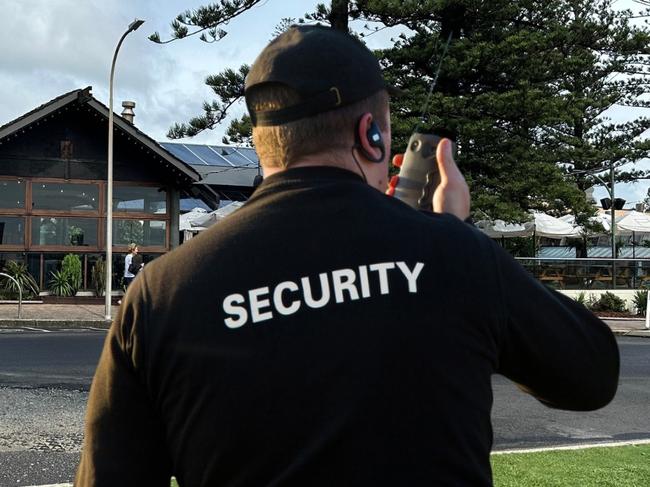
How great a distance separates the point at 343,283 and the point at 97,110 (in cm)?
2440

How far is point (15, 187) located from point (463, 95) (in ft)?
43.4

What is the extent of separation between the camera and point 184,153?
125 feet

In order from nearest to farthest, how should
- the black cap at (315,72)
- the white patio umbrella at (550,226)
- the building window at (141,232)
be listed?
1. the black cap at (315,72)
2. the building window at (141,232)
3. the white patio umbrella at (550,226)

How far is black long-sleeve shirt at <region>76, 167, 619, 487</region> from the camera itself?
140 centimetres

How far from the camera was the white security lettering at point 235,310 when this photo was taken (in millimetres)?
1445

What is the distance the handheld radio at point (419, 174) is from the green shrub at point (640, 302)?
24.5 metres

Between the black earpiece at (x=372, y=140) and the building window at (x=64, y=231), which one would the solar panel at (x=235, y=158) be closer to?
the building window at (x=64, y=231)

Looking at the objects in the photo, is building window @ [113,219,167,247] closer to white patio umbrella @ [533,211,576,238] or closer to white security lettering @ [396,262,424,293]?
white patio umbrella @ [533,211,576,238]

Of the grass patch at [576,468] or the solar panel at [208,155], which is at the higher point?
the solar panel at [208,155]

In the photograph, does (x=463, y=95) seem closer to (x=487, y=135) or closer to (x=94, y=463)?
(x=487, y=135)

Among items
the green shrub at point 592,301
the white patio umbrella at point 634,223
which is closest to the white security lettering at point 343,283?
the green shrub at point 592,301

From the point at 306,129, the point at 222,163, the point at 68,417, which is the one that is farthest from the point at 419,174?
the point at 222,163

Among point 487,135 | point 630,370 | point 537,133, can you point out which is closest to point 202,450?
point 630,370

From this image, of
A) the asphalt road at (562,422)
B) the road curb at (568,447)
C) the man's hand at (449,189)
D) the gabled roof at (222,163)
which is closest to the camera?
the man's hand at (449,189)
